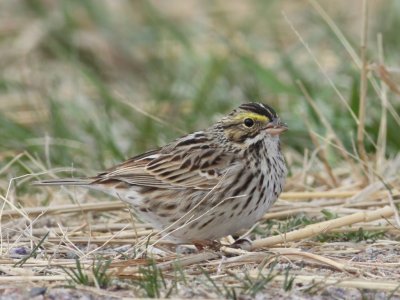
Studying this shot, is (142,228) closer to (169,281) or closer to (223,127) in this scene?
(223,127)

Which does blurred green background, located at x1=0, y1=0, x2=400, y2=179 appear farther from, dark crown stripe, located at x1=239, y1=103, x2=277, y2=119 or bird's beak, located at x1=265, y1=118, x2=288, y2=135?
bird's beak, located at x1=265, y1=118, x2=288, y2=135

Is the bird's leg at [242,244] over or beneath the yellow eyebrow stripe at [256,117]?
beneath

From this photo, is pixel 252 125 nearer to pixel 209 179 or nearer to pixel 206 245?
pixel 209 179

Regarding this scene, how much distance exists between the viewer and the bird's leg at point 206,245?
5324mm

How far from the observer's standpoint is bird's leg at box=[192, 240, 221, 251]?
5.32 m

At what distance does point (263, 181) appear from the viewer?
5.30 m

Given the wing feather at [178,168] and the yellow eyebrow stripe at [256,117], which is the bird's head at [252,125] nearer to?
the yellow eyebrow stripe at [256,117]

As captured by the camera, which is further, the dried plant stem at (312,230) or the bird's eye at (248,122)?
the bird's eye at (248,122)

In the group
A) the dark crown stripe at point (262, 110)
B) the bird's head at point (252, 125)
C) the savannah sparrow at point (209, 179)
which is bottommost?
the savannah sparrow at point (209, 179)

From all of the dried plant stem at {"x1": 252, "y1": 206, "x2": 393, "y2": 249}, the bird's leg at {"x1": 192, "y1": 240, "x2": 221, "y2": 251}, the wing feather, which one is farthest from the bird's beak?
the bird's leg at {"x1": 192, "y1": 240, "x2": 221, "y2": 251}

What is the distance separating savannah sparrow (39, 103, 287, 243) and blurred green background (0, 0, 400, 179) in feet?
2.14

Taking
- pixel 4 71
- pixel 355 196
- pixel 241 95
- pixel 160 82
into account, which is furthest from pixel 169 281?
pixel 4 71

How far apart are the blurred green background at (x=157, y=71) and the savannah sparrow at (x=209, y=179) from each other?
653mm

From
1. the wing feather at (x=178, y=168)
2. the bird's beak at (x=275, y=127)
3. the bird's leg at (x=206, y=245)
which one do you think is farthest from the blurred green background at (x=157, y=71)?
the bird's leg at (x=206, y=245)
